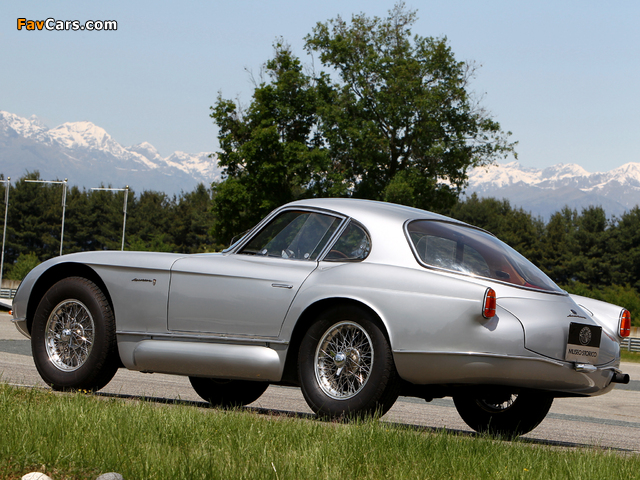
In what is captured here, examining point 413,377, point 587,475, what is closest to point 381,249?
point 413,377

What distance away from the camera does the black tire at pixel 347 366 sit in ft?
16.1

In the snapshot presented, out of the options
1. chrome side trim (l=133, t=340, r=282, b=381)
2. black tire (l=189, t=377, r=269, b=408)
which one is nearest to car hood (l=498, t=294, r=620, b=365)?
chrome side trim (l=133, t=340, r=282, b=381)

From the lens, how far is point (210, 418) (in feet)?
15.2

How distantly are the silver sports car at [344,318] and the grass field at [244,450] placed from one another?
485 millimetres

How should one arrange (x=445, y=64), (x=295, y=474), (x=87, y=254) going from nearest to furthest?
1. (x=295, y=474)
2. (x=87, y=254)
3. (x=445, y=64)

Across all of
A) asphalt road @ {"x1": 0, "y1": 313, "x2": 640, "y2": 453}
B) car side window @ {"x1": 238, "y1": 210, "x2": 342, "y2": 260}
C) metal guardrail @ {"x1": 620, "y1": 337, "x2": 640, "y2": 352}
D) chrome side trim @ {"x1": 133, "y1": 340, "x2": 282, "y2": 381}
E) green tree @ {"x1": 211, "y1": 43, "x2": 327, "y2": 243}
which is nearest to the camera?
chrome side trim @ {"x1": 133, "y1": 340, "x2": 282, "y2": 381}

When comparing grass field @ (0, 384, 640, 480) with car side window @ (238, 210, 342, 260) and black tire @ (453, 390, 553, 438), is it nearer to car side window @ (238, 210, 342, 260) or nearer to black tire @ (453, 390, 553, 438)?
black tire @ (453, 390, 553, 438)

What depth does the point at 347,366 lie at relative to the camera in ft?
16.8

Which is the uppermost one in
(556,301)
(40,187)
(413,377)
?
(40,187)

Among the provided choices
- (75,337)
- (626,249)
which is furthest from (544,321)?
(626,249)

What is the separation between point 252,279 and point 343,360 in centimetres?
91

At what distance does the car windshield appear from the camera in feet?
16.8

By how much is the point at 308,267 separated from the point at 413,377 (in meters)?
1.11

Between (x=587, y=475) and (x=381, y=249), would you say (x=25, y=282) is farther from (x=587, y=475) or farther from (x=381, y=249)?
(x=587, y=475)
